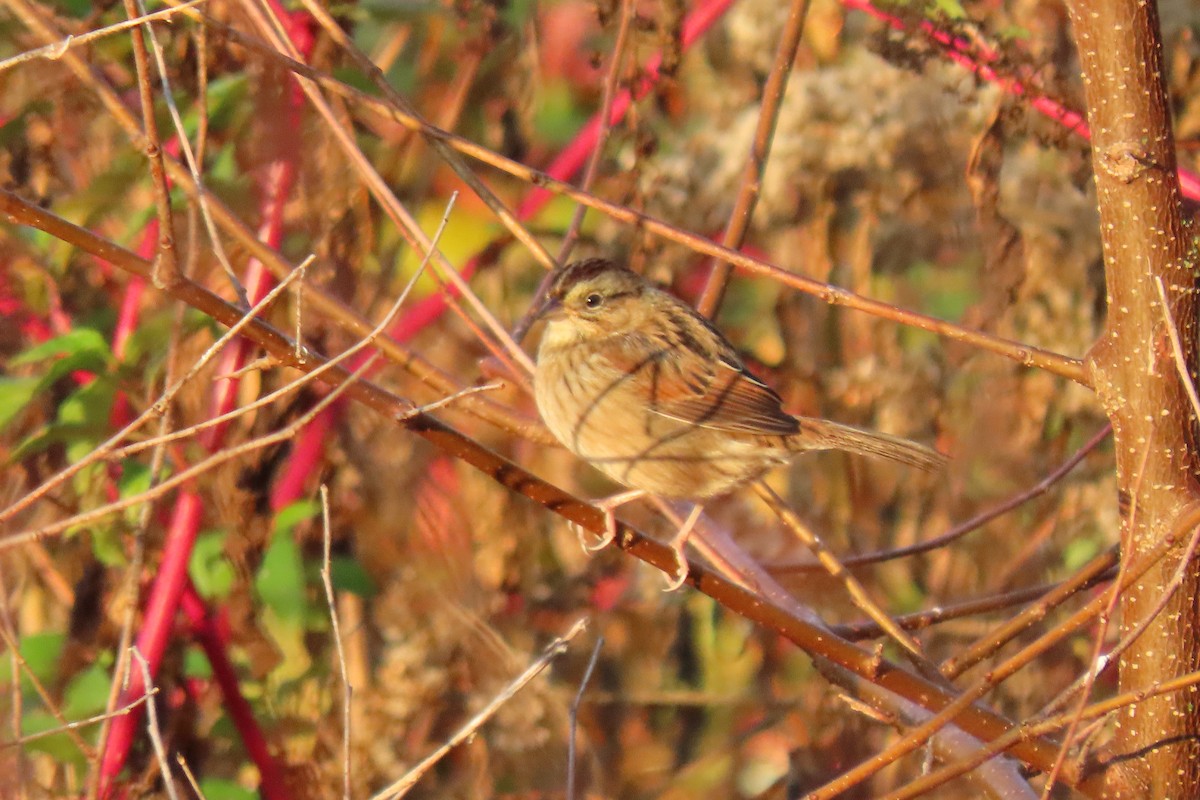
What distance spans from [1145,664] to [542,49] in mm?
3416

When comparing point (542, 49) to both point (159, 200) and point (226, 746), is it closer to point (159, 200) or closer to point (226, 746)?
point (226, 746)

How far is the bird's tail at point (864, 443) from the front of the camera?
11.9ft

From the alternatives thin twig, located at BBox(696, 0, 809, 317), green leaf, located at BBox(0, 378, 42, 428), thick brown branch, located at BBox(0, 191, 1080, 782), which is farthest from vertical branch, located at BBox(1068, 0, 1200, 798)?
green leaf, located at BBox(0, 378, 42, 428)

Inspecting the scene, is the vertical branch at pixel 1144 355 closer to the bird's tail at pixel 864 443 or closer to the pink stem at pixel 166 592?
the bird's tail at pixel 864 443

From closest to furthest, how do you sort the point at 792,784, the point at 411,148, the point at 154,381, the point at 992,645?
1. the point at 992,645
2. the point at 154,381
3. the point at 411,148
4. the point at 792,784

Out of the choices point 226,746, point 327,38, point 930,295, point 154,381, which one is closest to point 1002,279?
point 930,295

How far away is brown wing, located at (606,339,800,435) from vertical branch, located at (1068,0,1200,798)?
1.57m

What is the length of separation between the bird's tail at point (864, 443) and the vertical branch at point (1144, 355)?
1264 millimetres

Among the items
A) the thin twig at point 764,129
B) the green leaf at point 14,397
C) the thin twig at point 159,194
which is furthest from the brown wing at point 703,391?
the thin twig at point 159,194

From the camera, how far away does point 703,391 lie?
3.91 meters

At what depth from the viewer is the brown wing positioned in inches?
151

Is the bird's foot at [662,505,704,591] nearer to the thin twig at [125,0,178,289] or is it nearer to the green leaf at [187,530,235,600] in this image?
the thin twig at [125,0,178,289]

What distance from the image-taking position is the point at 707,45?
5.63 m

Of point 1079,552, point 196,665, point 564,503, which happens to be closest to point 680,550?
point 564,503
